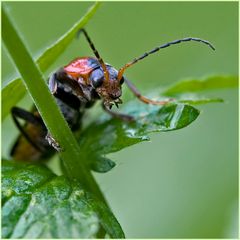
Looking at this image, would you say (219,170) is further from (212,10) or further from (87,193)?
(212,10)

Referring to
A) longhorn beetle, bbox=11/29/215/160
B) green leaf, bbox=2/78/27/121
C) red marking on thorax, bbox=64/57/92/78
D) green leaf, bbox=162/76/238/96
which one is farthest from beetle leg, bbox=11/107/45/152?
green leaf, bbox=162/76/238/96

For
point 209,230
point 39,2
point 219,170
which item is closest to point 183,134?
point 219,170

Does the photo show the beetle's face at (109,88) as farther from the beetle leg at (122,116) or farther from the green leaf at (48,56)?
the green leaf at (48,56)

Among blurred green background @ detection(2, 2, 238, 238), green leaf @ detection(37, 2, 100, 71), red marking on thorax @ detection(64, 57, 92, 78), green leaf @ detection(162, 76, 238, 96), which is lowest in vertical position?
blurred green background @ detection(2, 2, 238, 238)

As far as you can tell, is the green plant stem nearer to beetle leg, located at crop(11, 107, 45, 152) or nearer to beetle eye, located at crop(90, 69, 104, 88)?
beetle eye, located at crop(90, 69, 104, 88)

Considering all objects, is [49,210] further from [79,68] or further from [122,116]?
[79,68]

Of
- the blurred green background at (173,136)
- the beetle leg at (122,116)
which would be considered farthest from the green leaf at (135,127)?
the blurred green background at (173,136)

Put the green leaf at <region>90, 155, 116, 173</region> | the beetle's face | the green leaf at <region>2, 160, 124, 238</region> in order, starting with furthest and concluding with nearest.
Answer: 1. the beetle's face
2. the green leaf at <region>90, 155, 116, 173</region>
3. the green leaf at <region>2, 160, 124, 238</region>
